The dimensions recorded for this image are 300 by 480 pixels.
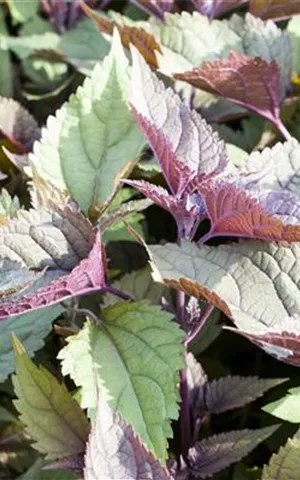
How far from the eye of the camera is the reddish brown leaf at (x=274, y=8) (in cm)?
126

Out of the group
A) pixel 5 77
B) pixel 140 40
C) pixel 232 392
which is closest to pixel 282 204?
pixel 232 392

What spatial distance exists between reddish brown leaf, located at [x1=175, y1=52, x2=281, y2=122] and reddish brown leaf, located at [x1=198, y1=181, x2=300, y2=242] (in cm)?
29

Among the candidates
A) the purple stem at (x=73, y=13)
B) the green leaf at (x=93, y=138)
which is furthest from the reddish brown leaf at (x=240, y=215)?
the purple stem at (x=73, y=13)

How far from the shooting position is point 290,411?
92cm

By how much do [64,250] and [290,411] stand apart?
307mm

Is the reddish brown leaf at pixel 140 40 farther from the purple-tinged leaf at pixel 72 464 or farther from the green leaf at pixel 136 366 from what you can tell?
the purple-tinged leaf at pixel 72 464

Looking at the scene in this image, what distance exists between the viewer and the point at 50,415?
881mm

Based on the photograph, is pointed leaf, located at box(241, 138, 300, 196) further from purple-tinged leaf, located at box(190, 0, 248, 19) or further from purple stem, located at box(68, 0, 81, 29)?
purple stem, located at box(68, 0, 81, 29)

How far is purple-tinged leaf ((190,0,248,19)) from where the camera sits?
1297 mm

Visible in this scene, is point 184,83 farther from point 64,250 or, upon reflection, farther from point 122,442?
point 122,442

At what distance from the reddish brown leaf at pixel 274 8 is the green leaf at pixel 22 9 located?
16.9 inches

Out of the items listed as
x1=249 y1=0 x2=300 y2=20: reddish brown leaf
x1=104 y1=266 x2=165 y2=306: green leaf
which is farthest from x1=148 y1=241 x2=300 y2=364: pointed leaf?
x1=249 y1=0 x2=300 y2=20: reddish brown leaf

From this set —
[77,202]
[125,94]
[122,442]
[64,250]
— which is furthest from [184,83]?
[122,442]

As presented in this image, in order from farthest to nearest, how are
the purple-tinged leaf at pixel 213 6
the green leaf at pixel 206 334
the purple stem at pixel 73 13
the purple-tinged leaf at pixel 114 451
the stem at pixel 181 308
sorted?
the purple stem at pixel 73 13, the purple-tinged leaf at pixel 213 6, the green leaf at pixel 206 334, the stem at pixel 181 308, the purple-tinged leaf at pixel 114 451
